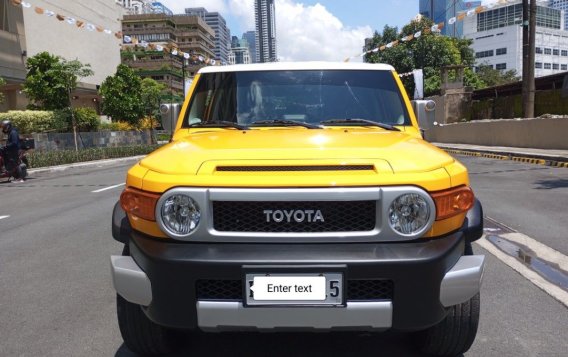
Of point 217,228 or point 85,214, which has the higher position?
point 217,228

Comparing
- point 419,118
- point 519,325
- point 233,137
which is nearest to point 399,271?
point 233,137

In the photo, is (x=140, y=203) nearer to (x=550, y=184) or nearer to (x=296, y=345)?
(x=296, y=345)

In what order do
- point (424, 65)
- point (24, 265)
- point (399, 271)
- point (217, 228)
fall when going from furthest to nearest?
point (424, 65) → point (24, 265) → point (217, 228) → point (399, 271)

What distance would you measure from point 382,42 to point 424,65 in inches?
179

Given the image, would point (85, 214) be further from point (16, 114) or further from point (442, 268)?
point (16, 114)

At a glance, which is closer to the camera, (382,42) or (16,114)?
(16,114)

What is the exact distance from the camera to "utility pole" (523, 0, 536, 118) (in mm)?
21359

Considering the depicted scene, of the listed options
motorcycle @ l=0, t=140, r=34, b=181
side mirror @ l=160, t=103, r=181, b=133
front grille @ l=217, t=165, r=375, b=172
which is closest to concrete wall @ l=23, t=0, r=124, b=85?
motorcycle @ l=0, t=140, r=34, b=181

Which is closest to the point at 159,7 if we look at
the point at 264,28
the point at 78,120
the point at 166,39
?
the point at 166,39

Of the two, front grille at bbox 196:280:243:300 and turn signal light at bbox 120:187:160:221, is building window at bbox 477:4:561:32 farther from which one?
front grille at bbox 196:280:243:300

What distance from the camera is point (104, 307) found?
13.2ft

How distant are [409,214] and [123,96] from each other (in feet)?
124

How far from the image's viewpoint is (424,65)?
159 feet

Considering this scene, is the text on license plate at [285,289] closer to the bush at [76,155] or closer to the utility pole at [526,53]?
the bush at [76,155]
